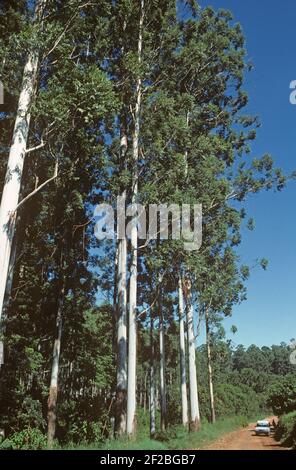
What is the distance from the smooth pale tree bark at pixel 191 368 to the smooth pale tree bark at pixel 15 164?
1308 centimetres

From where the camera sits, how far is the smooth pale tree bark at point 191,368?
62.8ft

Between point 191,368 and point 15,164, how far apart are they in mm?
14277

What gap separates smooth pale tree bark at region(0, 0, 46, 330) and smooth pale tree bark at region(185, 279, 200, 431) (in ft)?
42.9

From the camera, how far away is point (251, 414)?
6888 centimetres

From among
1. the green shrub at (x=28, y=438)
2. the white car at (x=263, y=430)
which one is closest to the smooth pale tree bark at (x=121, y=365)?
the green shrub at (x=28, y=438)

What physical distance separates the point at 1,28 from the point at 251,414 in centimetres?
7290

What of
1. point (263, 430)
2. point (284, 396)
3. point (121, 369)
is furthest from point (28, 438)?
point (284, 396)

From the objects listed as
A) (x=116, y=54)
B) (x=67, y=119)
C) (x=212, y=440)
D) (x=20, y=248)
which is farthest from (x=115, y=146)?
(x=212, y=440)

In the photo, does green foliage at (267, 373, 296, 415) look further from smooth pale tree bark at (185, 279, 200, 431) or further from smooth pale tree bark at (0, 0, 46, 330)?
smooth pale tree bark at (0, 0, 46, 330)

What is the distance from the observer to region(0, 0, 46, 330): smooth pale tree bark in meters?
9.70

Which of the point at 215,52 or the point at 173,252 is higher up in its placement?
the point at 215,52

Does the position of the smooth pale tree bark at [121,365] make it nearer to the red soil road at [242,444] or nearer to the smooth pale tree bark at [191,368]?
the red soil road at [242,444]

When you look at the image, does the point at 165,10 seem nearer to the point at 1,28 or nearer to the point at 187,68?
the point at 187,68

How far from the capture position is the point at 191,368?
20.0m
